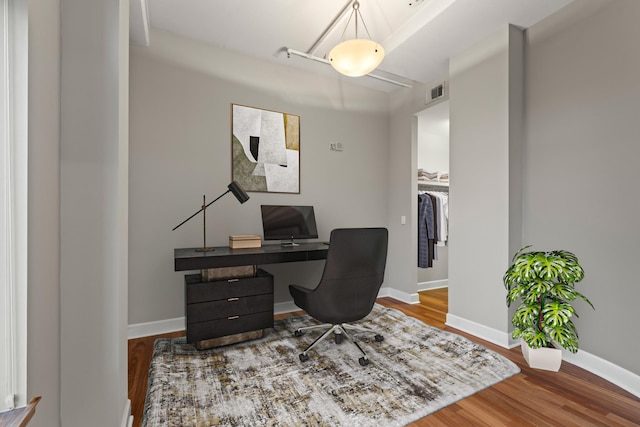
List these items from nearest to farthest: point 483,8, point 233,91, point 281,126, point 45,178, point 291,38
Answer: point 45,178, point 483,8, point 291,38, point 233,91, point 281,126

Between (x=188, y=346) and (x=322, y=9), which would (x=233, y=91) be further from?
Answer: (x=188, y=346)

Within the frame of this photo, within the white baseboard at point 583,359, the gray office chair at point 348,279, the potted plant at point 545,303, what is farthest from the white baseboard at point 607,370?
the gray office chair at point 348,279

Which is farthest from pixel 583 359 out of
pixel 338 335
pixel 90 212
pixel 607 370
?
pixel 90 212

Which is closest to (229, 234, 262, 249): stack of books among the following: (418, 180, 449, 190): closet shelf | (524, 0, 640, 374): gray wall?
(524, 0, 640, 374): gray wall

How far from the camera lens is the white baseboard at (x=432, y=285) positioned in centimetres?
461

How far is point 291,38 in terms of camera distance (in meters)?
3.02

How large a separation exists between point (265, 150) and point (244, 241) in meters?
1.09

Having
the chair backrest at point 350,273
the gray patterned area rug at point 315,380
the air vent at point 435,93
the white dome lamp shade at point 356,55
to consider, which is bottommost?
the gray patterned area rug at point 315,380

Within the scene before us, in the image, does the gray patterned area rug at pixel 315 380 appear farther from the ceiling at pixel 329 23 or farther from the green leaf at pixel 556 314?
the ceiling at pixel 329 23

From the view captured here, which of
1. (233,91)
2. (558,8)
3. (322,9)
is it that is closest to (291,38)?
(322,9)

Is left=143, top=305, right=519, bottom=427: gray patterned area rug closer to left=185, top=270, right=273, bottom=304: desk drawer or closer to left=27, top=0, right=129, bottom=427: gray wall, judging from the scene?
left=185, top=270, right=273, bottom=304: desk drawer

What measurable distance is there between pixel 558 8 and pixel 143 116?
11.9 feet

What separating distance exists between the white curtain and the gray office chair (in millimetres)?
1565

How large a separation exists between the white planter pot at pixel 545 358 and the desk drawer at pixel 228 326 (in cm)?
200
